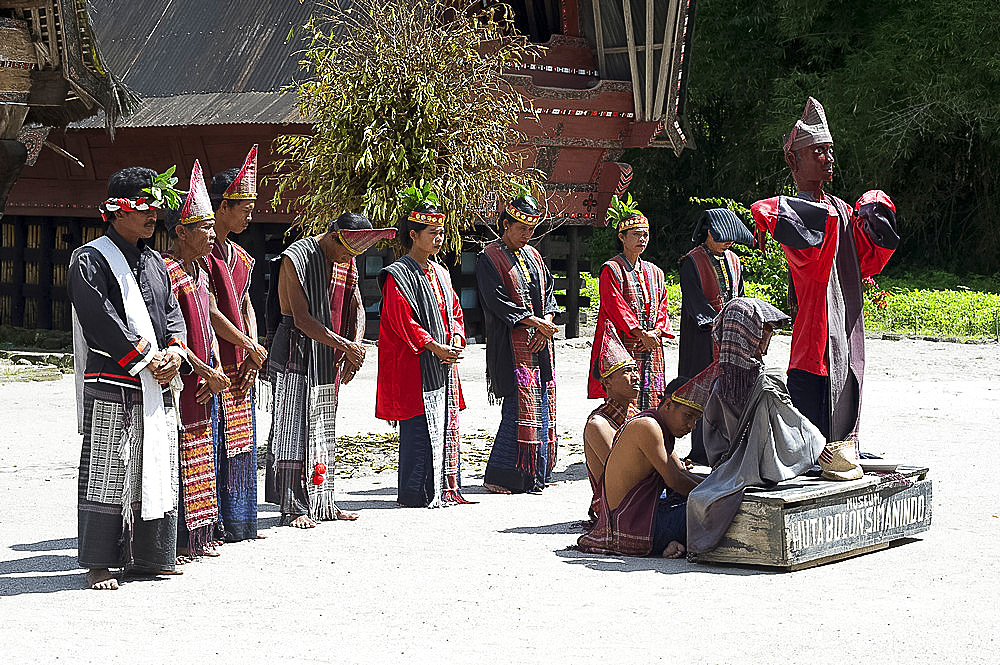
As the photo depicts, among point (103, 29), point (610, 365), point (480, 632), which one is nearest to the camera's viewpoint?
point (480, 632)

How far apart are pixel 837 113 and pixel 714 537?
19.7 meters

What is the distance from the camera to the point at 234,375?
22.4 ft

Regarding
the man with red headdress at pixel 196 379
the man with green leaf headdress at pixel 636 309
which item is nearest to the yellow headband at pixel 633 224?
the man with green leaf headdress at pixel 636 309

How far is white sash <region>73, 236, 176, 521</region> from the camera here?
227 inches

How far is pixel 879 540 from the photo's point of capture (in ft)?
21.4

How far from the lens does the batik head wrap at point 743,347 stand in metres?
6.35

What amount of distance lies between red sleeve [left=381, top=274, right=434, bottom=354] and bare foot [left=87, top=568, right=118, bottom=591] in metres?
2.43

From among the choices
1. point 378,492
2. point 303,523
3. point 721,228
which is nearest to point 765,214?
point 721,228

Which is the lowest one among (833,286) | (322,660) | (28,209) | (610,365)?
(322,660)

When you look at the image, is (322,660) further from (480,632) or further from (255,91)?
(255,91)

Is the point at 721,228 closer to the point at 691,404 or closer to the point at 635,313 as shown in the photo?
the point at 635,313

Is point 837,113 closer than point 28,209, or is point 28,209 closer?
point 28,209

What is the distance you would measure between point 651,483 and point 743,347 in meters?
0.77

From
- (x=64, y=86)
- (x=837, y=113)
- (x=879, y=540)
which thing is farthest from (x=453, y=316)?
(x=837, y=113)
